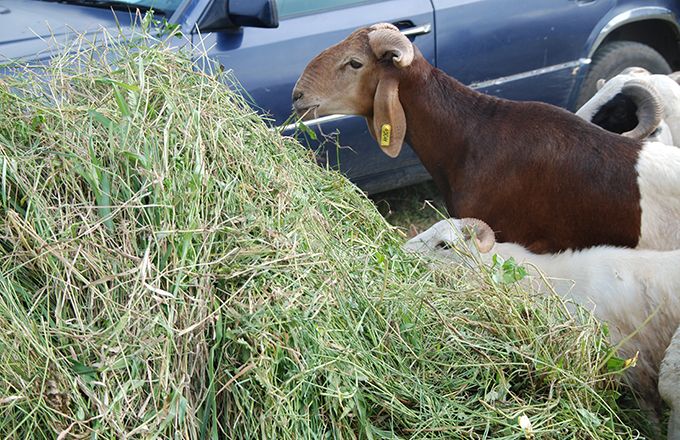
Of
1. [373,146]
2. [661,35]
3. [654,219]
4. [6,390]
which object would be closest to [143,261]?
[6,390]

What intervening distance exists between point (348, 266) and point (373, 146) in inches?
112

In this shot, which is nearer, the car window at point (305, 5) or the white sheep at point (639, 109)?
the white sheep at point (639, 109)

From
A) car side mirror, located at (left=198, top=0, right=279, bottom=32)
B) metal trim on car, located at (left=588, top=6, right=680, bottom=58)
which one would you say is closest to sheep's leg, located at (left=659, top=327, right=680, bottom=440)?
car side mirror, located at (left=198, top=0, right=279, bottom=32)

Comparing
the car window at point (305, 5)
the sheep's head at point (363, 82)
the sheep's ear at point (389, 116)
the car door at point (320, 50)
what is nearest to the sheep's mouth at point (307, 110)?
the sheep's head at point (363, 82)

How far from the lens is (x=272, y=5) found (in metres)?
5.20

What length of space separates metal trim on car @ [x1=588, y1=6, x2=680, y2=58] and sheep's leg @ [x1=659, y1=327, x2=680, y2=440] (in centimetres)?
390

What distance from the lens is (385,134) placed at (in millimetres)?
5082

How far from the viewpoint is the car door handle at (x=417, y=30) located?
6.09 m

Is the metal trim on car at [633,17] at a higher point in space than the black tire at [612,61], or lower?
higher

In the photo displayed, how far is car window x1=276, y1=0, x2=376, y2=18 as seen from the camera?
5789mm

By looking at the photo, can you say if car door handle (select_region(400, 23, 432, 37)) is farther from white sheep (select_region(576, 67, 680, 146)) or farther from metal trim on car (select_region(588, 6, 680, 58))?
metal trim on car (select_region(588, 6, 680, 58))

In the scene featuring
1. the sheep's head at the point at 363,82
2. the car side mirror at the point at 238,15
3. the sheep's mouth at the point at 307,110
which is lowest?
the sheep's mouth at the point at 307,110

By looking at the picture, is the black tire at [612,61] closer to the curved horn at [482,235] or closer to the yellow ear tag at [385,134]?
the yellow ear tag at [385,134]

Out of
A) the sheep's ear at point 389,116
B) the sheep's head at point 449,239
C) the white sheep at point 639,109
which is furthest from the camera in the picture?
the white sheep at point 639,109
